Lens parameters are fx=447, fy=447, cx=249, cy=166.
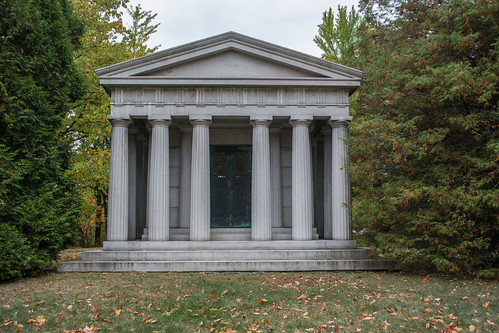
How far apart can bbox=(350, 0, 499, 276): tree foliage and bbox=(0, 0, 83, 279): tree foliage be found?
9.21m

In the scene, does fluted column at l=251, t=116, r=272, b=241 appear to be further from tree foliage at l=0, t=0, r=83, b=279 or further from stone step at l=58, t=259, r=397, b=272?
tree foliage at l=0, t=0, r=83, b=279

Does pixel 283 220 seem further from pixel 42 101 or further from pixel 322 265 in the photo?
pixel 42 101

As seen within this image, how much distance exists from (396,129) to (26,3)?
11.3 m

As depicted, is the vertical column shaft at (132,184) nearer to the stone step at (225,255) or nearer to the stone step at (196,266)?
the stone step at (225,255)

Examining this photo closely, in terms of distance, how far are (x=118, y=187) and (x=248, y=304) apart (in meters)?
7.91

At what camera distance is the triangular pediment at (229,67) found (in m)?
15.5

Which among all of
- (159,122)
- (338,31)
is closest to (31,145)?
(159,122)

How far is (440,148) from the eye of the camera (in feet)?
40.8

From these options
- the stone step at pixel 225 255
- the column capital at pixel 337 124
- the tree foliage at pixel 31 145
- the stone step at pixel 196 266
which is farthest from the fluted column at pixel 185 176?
the column capital at pixel 337 124


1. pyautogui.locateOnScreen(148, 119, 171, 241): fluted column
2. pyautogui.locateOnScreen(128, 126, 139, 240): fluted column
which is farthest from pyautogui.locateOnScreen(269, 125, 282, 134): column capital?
pyautogui.locateOnScreen(128, 126, 139, 240): fluted column

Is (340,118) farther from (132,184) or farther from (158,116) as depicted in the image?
(132,184)

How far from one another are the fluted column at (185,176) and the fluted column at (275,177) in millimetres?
3262

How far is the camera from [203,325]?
8125mm

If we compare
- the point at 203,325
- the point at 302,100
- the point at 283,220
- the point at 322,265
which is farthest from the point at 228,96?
the point at 203,325
